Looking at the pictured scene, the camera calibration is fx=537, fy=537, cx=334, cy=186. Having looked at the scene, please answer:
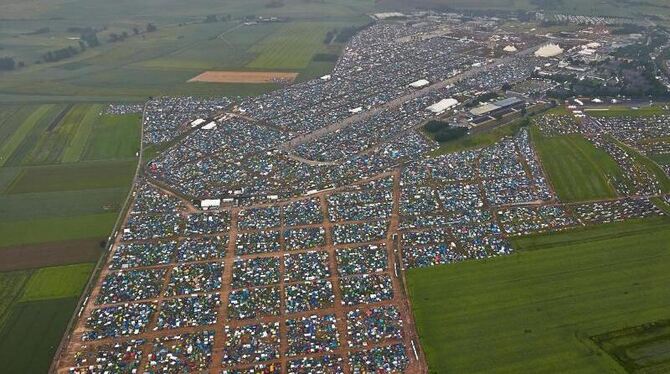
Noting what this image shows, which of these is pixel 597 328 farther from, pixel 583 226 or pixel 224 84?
pixel 224 84

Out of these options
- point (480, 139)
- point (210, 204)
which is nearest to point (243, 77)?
point (210, 204)

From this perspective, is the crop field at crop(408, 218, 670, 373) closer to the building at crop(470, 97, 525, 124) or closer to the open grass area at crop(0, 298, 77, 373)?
the open grass area at crop(0, 298, 77, 373)

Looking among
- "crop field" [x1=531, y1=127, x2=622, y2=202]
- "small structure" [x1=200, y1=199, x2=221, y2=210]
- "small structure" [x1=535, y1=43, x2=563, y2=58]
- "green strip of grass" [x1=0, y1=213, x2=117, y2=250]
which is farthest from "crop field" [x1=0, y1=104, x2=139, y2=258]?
"small structure" [x1=535, y1=43, x2=563, y2=58]

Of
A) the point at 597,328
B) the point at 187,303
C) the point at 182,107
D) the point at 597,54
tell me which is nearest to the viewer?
the point at 597,328

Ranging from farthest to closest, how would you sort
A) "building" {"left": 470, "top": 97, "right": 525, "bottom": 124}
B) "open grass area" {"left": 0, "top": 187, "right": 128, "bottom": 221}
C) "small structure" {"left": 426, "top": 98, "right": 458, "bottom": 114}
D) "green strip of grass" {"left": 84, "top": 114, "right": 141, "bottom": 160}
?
"small structure" {"left": 426, "top": 98, "right": 458, "bottom": 114} → "building" {"left": 470, "top": 97, "right": 525, "bottom": 124} → "green strip of grass" {"left": 84, "top": 114, "right": 141, "bottom": 160} → "open grass area" {"left": 0, "top": 187, "right": 128, "bottom": 221}

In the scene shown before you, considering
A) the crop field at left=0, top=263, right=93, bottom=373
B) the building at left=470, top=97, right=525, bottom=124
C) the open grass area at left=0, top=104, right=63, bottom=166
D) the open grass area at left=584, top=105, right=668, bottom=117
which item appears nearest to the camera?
the crop field at left=0, top=263, right=93, bottom=373

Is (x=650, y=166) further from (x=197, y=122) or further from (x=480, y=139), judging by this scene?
(x=197, y=122)

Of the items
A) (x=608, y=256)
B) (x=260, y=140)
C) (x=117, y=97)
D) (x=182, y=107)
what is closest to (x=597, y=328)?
(x=608, y=256)
